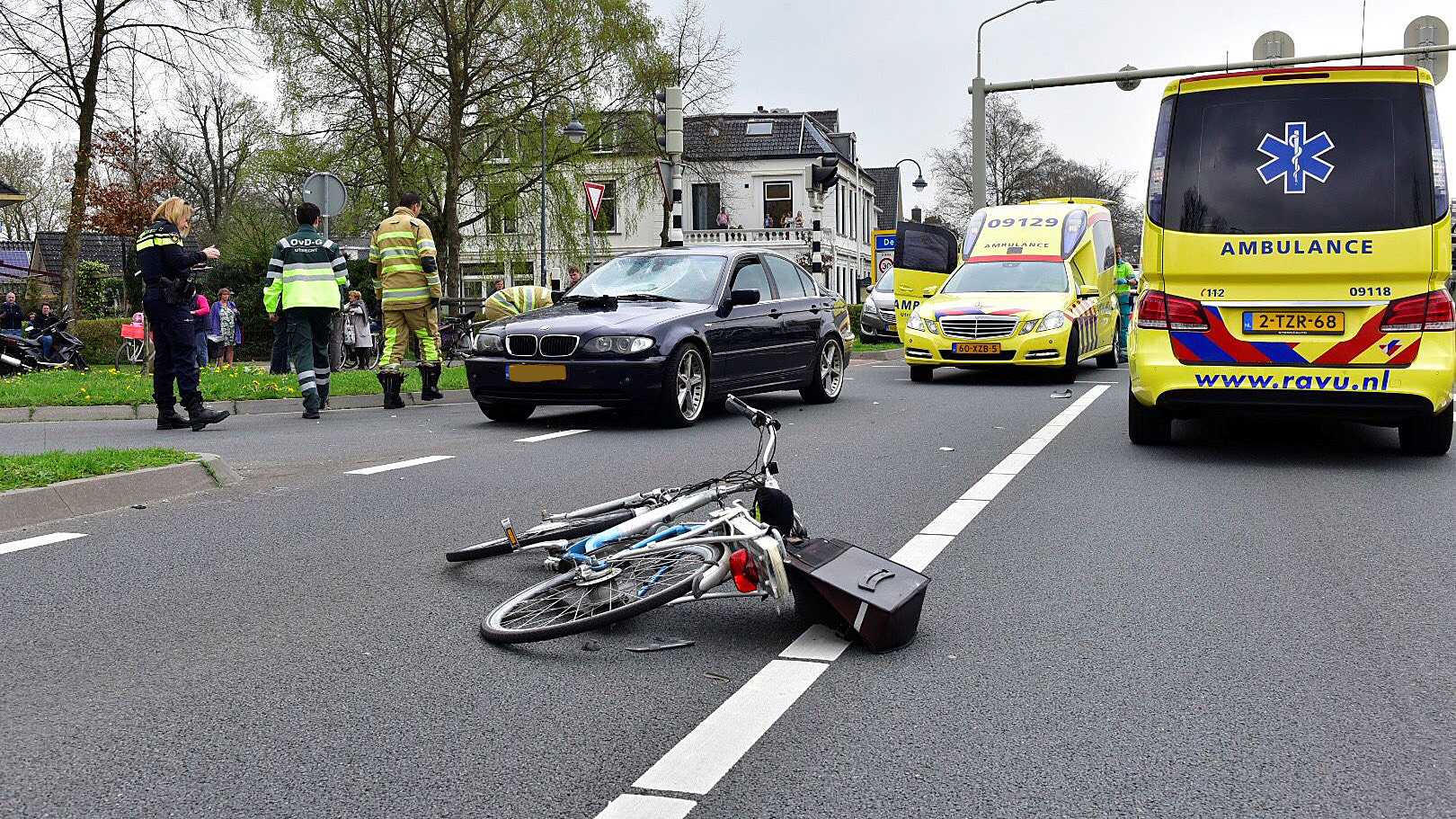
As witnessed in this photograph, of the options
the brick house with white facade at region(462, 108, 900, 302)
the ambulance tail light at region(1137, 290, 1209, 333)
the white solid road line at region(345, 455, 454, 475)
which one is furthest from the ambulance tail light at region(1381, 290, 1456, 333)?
the brick house with white facade at region(462, 108, 900, 302)

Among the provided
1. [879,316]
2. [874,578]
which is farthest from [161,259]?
[879,316]

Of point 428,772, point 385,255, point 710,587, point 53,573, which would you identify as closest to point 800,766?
point 428,772

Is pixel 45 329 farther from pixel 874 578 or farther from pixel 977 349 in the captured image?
pixel 874 578

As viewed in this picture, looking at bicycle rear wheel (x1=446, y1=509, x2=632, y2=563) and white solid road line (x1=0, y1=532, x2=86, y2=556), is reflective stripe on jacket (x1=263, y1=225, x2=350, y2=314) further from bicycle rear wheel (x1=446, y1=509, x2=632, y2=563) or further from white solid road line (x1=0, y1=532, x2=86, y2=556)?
bicycle rear wheel (x1=446, y1=509, x2=632, y2=563)

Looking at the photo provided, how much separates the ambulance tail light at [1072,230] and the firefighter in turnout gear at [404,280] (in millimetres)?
9359

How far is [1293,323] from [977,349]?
8.17m

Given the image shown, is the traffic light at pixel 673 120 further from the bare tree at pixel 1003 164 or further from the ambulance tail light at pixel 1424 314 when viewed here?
the bare tree at pixel 1003 164

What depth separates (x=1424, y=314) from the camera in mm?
9039

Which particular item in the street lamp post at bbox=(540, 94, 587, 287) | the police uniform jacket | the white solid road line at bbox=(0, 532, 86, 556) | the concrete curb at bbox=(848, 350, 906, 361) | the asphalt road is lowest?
the concrete curb at bbox=(848, 350, 906, 361)

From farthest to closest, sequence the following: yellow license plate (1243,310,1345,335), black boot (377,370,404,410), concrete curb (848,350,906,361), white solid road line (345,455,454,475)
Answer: concrete curb (848,350,906,361)
black boot (377,370,404,410)
yellow license plate (1243,310,1345,335)
white solid road line (345,455,454,475)

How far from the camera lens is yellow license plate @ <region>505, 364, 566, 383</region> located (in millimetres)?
11539

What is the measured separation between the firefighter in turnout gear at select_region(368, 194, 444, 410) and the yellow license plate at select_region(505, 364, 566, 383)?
7.87 feet

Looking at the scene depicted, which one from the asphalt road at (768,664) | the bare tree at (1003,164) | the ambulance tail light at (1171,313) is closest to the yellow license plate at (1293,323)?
the ambulance tail light at (1171,313)

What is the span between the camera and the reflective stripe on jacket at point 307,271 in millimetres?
13156
